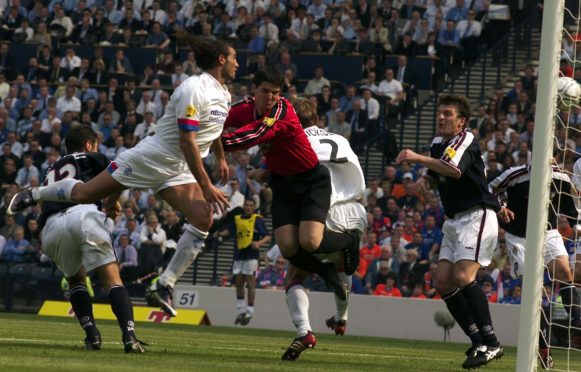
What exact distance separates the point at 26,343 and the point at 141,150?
206 cm

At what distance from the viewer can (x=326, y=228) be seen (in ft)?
38.9

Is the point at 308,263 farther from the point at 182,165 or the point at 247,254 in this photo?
the point at 247,254

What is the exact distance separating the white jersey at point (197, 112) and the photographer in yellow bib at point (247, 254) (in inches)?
450

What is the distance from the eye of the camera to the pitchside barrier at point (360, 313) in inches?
795

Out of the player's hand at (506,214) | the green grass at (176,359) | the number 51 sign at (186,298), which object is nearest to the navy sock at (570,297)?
the green grass at (176,359)

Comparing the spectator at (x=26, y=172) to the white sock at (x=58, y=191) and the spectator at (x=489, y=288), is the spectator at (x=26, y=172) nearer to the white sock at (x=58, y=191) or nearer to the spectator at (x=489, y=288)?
the spectator at (x=489, y=288)

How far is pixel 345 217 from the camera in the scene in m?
12.1

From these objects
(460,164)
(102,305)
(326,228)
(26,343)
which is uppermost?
(460,164)

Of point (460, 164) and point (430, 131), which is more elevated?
point (460, 164)

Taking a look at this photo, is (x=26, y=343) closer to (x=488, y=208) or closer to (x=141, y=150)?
(x=141, y=150)

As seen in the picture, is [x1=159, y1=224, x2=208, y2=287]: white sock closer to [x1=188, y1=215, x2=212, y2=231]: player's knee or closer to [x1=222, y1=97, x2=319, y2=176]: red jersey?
[x1=188, y1=215, x2=212, y2=231]: player's knee

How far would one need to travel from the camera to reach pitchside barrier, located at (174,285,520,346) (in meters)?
20.2

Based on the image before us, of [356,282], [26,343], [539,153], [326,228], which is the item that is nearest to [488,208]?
[326,228]

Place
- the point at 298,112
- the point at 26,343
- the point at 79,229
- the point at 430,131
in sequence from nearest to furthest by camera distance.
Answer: the point at 79,229 < the point at 26,343 < the point at 298,112 < the point at 430,131
